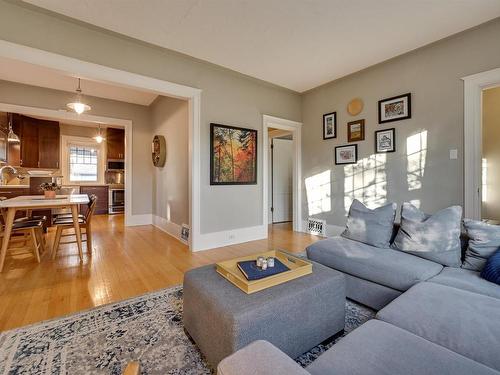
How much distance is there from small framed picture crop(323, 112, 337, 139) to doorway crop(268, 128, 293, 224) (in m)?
1.30

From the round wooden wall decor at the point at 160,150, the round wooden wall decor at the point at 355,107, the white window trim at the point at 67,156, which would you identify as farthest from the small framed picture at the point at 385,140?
the white window trim at the point at 67,156

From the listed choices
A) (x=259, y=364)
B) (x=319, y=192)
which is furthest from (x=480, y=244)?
(x=319, y=192)

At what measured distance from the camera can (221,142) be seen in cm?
377

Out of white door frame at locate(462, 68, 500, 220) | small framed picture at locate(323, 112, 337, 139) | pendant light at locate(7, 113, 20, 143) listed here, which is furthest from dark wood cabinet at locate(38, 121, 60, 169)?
white door frame at locate(462, 68, 500, 220)

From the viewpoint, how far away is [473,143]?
2783 millimetres

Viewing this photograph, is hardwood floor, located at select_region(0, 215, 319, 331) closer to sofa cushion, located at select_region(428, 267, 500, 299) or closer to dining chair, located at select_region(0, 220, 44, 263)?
dining chair, located at select_region(0, 220, 44, 263)

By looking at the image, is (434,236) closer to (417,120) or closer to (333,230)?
(417,120)

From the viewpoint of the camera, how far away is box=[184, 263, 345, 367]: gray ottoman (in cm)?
116

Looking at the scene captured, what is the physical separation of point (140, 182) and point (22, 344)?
430cm

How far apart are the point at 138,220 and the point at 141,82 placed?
338 cm

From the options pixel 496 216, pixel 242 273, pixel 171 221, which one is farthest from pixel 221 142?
pixel 496 216

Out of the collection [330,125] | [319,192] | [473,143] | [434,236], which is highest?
[330,125]

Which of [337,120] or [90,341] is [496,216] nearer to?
[337,120]

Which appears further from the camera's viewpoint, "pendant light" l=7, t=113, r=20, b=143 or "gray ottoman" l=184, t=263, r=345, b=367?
"pendant light" l=7, t=113, r=20, b=143
